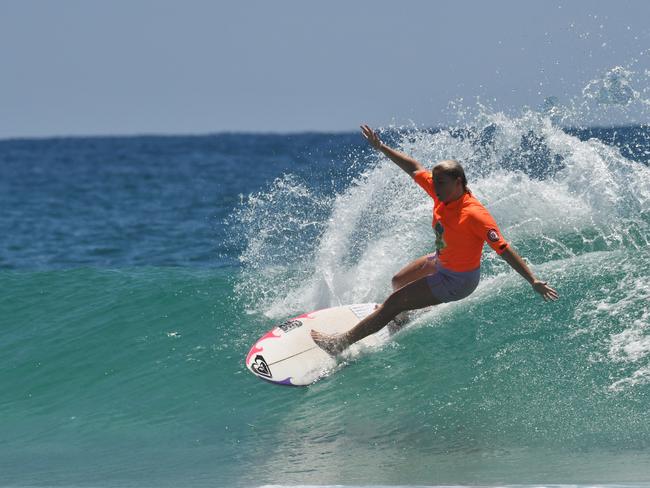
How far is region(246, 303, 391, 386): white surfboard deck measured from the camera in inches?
311

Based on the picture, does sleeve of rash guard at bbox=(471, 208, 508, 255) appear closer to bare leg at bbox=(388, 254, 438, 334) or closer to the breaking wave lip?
bare leg at bbox=(388, 254, 438, 334)

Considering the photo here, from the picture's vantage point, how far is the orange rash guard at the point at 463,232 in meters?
6.66

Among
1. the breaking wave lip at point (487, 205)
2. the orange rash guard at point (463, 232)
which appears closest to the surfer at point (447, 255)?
the orange rash guard at point (463, 232)

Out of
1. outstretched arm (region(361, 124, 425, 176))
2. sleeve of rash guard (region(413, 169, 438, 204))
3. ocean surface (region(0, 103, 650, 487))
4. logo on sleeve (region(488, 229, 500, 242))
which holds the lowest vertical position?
ocean surface (region(0, 103, 650, 487))

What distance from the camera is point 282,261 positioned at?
1097 centimetres

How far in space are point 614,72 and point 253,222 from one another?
15.0ft

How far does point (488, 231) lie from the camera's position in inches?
261

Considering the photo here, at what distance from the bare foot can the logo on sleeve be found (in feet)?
5.82

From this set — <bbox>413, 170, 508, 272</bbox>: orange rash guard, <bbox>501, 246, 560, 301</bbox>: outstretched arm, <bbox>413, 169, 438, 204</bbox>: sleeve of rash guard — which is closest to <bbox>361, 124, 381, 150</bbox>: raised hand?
<bbox>413, 169, 438, 204</bbox>: sleeve of rash guard

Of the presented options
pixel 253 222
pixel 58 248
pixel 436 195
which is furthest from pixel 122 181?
pixel 436 195

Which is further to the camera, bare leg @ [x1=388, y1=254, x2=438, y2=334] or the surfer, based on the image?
bare leg @ [x1=388, y1=254, x2=438, y2=334]

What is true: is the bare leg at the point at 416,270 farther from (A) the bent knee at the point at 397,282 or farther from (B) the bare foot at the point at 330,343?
(B) the bare foot at the point at 330,343

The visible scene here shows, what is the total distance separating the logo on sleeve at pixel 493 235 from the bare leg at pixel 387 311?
775 millimetres

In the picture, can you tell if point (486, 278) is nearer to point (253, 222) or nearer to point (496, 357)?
point (496, 357)
